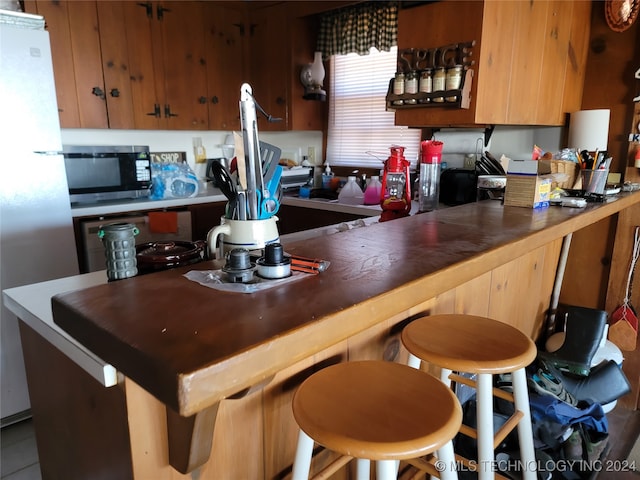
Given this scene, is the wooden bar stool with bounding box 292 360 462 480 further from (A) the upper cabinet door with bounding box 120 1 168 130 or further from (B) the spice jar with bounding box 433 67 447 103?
(A) the upper cabinet door with bounding box 120 1 168 130

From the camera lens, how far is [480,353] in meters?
1.06

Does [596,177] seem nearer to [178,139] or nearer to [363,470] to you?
[363,470]

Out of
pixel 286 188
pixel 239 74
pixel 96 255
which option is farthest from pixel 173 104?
pixel 96 255

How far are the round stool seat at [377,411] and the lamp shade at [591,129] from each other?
1891 mm

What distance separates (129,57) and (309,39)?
139 centimetres

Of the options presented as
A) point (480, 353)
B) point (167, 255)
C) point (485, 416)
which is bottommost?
point (485, 416)

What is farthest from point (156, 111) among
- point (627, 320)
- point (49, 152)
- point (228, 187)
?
point (627, 320)

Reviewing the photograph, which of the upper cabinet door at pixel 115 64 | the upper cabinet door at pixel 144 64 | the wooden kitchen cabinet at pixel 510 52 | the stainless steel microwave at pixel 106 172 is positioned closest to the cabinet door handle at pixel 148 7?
the upper cabinet door at pixel 144 64

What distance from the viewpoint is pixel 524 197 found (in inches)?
64.3

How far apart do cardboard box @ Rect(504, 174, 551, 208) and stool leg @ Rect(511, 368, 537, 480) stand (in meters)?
0.65

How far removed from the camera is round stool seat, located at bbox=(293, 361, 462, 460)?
73cm

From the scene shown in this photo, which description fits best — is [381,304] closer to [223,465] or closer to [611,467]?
[223,465]

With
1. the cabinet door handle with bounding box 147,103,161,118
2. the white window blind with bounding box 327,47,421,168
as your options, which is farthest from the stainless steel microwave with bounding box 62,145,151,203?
the white window blind with bounding box 327,47,421,168

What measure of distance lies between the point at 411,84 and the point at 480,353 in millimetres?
1421
